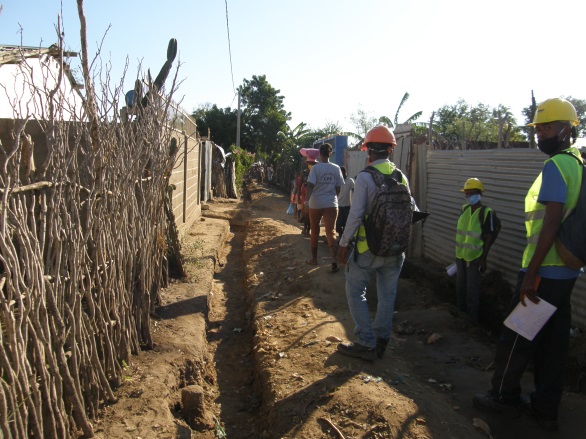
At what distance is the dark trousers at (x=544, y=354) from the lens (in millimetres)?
→ 3350

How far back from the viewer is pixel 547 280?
335cm

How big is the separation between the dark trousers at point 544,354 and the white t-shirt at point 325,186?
3848mm

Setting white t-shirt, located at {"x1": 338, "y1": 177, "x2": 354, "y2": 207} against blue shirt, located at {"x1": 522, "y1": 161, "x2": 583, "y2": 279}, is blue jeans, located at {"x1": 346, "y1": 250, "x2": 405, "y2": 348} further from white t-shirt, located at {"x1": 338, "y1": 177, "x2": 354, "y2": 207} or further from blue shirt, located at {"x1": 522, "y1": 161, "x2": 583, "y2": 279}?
white t-shirt, located at {"x1": 338, "y1": 177, "x2": 354, "y2": 207}

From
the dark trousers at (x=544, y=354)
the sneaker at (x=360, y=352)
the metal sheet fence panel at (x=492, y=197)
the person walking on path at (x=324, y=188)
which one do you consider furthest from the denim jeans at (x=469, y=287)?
the dark trousers at (x=544, y=354)

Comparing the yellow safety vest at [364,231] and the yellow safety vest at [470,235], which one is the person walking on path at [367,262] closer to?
the yellow safety vest at [364,231]

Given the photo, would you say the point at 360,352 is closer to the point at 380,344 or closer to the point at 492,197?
the point at 380,344

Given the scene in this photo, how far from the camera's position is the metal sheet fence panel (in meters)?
6.06

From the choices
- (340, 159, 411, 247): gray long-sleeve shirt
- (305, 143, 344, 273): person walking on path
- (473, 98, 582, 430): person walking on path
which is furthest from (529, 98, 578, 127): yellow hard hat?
(305, 143, 344, 273): person walking on path

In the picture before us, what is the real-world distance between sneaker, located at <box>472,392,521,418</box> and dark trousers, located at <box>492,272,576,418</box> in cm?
4

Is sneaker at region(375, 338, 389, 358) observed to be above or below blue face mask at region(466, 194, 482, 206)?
below

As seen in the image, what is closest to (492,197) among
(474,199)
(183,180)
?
(474,199)

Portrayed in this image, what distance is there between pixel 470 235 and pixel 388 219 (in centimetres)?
233

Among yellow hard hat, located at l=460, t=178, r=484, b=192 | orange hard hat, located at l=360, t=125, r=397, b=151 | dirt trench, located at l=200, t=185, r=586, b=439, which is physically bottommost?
dirt trench, located at l=200, t=185, r=586, b=439

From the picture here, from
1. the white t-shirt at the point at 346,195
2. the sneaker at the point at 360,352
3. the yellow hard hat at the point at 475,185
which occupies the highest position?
the yellow hard hat at the point at 475,185
